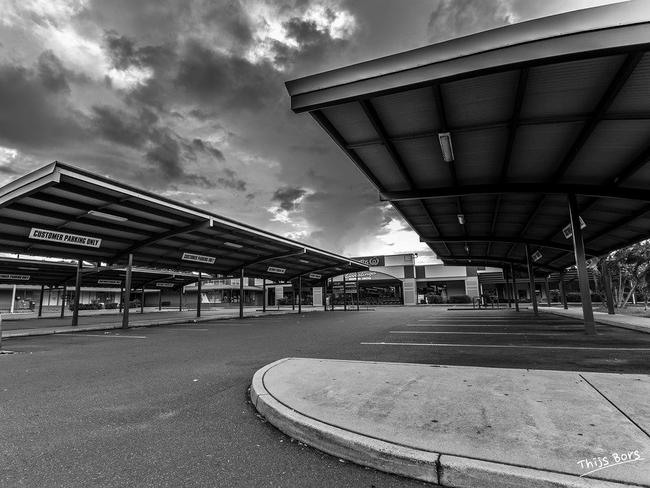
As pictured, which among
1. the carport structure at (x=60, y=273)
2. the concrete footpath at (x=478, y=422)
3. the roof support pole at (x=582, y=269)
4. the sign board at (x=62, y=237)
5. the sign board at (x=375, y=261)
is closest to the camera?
the concrete footpath at (x=478, y=422)

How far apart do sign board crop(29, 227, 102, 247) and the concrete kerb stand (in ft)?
47.8

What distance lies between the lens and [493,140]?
28.2 feet

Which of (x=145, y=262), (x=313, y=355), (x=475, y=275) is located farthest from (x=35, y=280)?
(x=475, y=275)

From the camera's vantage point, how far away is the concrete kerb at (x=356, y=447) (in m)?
2.71

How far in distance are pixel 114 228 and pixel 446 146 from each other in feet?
48.0

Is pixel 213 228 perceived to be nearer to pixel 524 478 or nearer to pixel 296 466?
pixel 296 466

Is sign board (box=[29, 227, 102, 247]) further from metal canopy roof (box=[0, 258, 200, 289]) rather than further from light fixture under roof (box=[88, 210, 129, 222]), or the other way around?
metal canopy roof (box=[0, 258, 200, 289])

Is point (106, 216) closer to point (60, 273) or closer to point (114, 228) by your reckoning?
point (114, 228)

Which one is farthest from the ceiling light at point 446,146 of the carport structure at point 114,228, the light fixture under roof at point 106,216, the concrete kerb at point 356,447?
the light fixture under roof at point 106,216

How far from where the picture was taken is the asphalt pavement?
9.25ft

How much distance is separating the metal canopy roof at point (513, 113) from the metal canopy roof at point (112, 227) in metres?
8.09

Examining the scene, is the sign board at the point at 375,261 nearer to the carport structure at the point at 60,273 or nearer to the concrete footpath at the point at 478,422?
the carport structure at the point at 60,273

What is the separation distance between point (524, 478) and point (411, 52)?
5.84m

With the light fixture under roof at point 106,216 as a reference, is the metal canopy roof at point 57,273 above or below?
below
